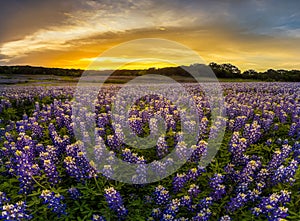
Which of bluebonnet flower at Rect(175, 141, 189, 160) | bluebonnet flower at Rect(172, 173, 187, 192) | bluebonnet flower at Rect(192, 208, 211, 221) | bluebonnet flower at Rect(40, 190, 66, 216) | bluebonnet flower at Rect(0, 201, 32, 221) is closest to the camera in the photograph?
bluebonnet flower at Rect(0, 201, 32, 221)

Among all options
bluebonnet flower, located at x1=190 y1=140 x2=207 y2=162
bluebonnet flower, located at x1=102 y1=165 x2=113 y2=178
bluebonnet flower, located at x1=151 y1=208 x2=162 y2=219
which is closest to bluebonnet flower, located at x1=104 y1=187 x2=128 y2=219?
bluebonnet flower, located at x1=151 y1=208 x2=162 y2=219

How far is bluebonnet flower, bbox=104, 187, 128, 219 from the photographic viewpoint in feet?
12.0

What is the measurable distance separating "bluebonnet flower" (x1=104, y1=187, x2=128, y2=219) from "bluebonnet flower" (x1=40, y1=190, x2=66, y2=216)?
22.3 inches

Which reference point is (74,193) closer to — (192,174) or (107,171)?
(107,171)

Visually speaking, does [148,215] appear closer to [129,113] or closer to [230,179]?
[230,179]

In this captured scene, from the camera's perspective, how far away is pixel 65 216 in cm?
385

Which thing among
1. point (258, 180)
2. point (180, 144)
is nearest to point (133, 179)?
point (180, 144)

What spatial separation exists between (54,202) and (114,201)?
0.70m

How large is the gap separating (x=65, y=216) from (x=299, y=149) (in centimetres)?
364

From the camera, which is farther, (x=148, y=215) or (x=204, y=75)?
(x=204, y=75)

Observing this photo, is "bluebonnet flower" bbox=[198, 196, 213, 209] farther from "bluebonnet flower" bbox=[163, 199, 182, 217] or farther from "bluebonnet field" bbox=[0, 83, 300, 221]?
"bluebonnet flower" bbox=[163, 199, 182, 217]

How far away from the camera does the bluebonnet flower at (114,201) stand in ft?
12.0

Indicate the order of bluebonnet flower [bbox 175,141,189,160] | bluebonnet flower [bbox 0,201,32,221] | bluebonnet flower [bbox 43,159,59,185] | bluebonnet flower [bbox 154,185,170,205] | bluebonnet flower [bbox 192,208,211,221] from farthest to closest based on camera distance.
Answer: bluebonnet flower [bbox 175,141,189,160] → bluebonnet flower [bbox 43,159,59,185] → bluebonnet flower [bbox 154,185,170,205] → bluebonnet flower [bbox 192,208,211,221] → bluebonnet flower [bbox 0,201,32,221]

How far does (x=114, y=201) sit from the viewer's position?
3688 mm
